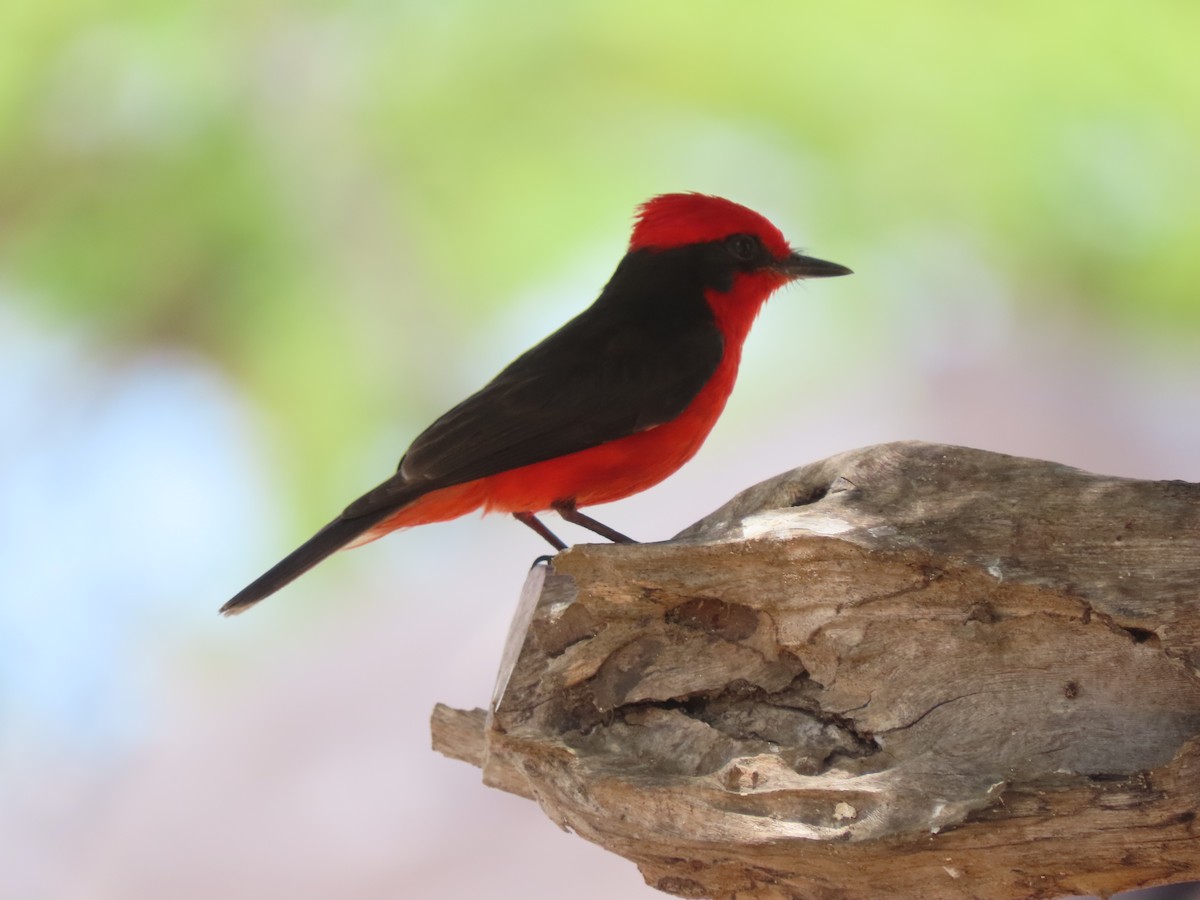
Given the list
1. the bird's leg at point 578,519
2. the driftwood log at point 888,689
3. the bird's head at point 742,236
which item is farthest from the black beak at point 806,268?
the driftwood log at point 888,689

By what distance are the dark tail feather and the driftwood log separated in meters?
0.68

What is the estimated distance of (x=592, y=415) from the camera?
361cm

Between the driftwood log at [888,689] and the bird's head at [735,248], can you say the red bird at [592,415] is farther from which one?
the driftwood log at [888,689]

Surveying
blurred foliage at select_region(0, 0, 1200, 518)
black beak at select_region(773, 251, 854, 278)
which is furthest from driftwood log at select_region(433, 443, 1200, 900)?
blurred foliage at select_region(0, 0, 1200, 518)

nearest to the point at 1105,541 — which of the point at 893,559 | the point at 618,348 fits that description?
the point at 893,559

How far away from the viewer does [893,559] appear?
2.76 meters

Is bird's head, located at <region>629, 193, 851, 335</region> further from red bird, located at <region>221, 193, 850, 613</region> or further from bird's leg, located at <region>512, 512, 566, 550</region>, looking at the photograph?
bird's leg, located at <region>512, 512, 566, 550</region>

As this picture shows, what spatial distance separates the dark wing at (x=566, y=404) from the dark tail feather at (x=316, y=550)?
30 mm

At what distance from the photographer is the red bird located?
11.8 feet

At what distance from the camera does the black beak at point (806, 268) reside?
401cm

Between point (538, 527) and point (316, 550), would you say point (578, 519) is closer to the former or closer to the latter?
point (538, 527)

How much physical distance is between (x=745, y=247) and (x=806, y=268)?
0.18 meters

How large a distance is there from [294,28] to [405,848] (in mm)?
3030

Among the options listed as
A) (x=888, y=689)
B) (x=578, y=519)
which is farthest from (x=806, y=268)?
(x=888, y=689)
